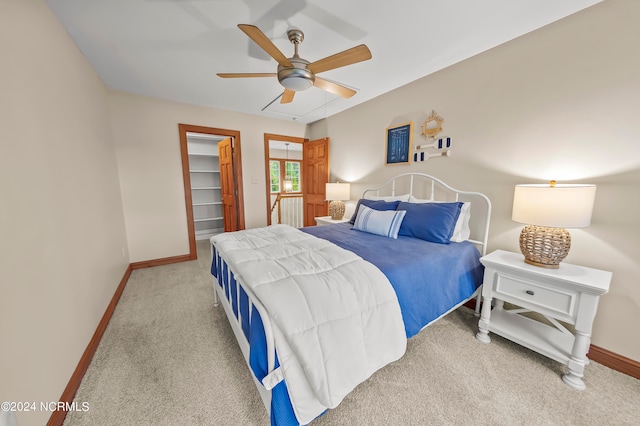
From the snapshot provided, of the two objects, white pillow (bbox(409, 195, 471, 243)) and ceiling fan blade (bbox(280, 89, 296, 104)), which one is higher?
ceiling fan blade (bbox(280, 89, 296, 104))

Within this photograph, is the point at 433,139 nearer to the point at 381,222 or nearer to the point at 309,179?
the point at 381,222

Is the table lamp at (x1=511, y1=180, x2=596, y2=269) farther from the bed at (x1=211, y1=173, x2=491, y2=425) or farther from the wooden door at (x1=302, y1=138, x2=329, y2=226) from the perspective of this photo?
the wooden door at (x1=302, y1=138, x2=329, y2=226)

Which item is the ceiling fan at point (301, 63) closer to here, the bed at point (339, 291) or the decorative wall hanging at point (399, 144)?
the bed at point (339, 291)

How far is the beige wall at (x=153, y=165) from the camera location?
3072 millimetres

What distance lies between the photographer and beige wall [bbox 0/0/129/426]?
100 centimetres

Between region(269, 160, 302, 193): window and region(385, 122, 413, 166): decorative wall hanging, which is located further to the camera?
region(269, 160, 302, 193): window

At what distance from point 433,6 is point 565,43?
1.08 metres

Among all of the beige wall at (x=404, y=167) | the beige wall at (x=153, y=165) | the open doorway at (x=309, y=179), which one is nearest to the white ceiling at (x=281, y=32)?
the beige wall at (x=404, y=167)

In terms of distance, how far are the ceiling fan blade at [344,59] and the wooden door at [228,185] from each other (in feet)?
8.90


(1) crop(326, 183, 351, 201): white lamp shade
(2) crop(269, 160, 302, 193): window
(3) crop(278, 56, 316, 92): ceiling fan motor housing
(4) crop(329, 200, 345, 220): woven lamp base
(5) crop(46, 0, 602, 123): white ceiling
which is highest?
(5) crop(46, 0, 602, 123): white ceiling

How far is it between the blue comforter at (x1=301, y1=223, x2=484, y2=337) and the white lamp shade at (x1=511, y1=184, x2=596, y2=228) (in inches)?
22.6

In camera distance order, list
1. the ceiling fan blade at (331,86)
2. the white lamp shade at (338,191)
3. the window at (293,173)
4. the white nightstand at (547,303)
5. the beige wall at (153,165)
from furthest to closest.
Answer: the window at (293,173) < the white lamp shade at (338,191) < the beige wall at (153,165) < the ceiling fan blade at (331,86) < the white nightstand at (547,303)

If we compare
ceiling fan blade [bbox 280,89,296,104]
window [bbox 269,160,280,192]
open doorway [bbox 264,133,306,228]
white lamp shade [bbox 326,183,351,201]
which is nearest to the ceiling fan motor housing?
ceiling fan blade [bbox 280,89,296,104]

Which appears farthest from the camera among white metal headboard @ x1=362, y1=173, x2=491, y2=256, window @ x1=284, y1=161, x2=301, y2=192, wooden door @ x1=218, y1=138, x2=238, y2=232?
window @ x1=284, y1=161, x2=301, y2=192
